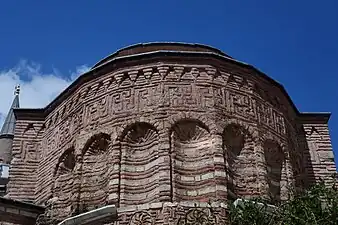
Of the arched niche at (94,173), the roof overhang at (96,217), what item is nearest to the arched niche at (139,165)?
the roof overhang at (96,217)

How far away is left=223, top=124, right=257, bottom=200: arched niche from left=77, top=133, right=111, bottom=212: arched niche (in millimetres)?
2478

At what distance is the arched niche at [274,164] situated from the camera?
12.2 meters

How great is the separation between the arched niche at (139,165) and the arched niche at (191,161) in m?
0.37

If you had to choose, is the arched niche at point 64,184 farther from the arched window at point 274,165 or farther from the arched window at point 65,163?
the arched window at point 274,165

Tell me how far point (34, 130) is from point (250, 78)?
5568 mm

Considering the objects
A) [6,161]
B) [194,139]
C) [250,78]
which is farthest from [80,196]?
[6,161]

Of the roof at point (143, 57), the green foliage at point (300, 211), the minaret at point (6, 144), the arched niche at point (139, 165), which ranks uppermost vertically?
the minaret at point (6, 144)

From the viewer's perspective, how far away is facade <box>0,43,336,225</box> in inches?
443

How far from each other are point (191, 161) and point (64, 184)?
2.94m

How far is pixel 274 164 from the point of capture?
12.7m

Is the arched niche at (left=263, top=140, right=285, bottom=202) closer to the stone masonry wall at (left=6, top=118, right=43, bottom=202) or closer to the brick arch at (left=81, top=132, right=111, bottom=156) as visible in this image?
the brick arch at (left=81, top=132, right=111, bottom=156)

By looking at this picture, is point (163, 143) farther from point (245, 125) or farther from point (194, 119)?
point (245, 125)

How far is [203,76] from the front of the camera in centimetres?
1282

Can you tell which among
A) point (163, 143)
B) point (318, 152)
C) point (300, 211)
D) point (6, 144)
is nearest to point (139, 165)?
point (163, 143)
